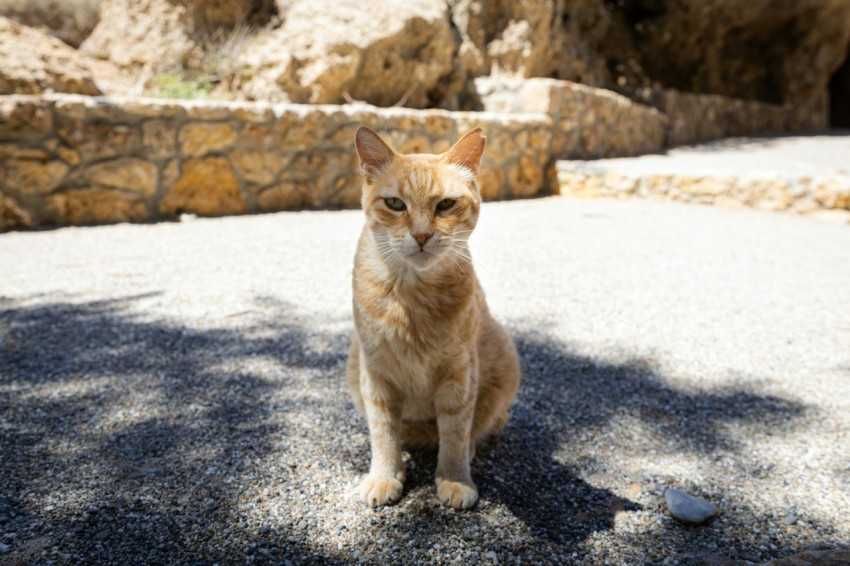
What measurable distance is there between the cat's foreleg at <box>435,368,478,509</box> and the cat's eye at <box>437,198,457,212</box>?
51cm

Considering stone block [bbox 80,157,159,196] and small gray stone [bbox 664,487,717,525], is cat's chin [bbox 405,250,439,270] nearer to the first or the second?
small gray stone [bbox 664,487,717,525]

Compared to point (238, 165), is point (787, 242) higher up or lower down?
lower down

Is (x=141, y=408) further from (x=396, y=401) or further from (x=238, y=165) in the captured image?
(x=238, y=165)

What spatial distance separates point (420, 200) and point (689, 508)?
3.96ft

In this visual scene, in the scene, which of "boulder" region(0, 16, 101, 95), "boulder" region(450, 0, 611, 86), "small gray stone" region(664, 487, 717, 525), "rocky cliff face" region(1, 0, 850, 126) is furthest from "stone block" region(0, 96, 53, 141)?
"boulder" region(450, 0, 611, 86)

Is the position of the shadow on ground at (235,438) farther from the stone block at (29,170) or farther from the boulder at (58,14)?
the boulder at (58,14)

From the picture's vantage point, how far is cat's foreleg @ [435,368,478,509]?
1591 millimetres

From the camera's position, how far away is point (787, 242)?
4.82 metres

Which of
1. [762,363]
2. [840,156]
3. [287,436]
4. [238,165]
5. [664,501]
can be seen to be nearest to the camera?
[664,501]

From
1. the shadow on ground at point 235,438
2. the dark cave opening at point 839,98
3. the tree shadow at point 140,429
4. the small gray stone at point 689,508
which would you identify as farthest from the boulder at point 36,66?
the dark cave opening at point 839,98

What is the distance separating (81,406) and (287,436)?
0.85 m

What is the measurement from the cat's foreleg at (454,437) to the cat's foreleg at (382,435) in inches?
5.3

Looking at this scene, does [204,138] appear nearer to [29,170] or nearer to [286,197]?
[286,197]

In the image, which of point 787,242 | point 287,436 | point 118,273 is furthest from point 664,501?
point 787,242
